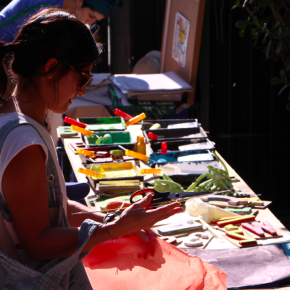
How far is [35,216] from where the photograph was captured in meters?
0.95

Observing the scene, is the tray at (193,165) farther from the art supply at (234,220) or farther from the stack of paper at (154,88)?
the stack of paper at (154,88)

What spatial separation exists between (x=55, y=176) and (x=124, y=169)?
1.25 meters

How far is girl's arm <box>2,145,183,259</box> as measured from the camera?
3.04 feet

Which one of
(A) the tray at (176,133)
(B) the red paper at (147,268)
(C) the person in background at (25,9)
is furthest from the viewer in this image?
(A) the tray at (176,133)

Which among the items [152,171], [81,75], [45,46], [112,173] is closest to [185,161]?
[152,171]

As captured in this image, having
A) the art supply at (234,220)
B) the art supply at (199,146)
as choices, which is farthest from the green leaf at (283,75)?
the art supply at (234,220)

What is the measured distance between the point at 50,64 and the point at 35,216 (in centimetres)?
38

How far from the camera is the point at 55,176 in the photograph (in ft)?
3.46

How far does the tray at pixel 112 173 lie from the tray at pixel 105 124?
63 cm

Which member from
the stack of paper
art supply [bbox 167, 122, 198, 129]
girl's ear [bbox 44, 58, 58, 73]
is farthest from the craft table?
girl's ear [bbox 44, 58, 58, 73]

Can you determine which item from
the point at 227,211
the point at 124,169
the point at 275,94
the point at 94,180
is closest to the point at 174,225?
the point at 227,211

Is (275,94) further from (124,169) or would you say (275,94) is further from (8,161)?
(8,161)

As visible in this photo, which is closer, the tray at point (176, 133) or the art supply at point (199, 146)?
the art supply at point (199, 146)

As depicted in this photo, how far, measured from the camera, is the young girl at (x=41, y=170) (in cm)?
94
